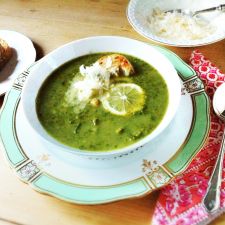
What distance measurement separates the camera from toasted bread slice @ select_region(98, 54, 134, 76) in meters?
1.30

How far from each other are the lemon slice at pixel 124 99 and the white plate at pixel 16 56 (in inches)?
17.8

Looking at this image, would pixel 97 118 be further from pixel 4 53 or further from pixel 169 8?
pixel 169 8

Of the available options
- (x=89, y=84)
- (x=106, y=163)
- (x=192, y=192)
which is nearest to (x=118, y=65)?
(x=89, y=84)

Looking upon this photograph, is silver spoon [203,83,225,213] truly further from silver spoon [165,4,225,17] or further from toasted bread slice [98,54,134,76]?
silver spoon [165,4,225,17]

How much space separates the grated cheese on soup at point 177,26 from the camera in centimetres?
159

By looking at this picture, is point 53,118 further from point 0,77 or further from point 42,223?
point 0,77

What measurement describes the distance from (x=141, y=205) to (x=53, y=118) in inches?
16.0

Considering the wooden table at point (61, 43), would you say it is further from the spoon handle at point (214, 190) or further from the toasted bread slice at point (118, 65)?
the toasted bread slice at point (118, 65)

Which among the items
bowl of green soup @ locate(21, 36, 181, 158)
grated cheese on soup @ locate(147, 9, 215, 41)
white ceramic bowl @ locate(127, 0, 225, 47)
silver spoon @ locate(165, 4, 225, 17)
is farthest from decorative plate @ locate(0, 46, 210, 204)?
silver spoon @ locate(165, 4, 225, 17)

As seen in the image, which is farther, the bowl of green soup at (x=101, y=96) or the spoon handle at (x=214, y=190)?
the bowl of green soup at (x=101, y=96)

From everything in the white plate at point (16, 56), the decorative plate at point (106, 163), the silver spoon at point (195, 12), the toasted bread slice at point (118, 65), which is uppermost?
the silver spoon at point (195, 12)

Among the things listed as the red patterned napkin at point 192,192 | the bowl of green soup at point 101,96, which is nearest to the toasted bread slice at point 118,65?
the bowl of green soup at point 101,96

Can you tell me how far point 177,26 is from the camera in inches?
64.4

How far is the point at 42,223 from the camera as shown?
997 millimetres
